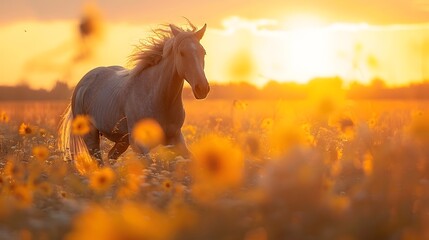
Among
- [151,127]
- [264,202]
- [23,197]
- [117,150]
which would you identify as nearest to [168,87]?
[151,127]

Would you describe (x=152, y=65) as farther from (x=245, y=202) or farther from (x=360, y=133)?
(x=245, y=202)

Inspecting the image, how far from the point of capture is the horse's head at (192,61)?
771 centimetres

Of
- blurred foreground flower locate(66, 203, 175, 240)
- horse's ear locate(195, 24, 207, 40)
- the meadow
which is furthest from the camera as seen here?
horse's ear locate(195, 24, 207, 40)

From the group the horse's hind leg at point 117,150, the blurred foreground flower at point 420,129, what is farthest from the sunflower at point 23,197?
the horse's hind leg at point 117,150

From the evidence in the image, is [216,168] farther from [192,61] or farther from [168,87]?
[168,87]

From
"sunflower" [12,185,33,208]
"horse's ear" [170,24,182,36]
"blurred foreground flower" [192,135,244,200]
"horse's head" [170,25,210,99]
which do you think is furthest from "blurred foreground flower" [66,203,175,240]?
"horse's ear" [170,24,182,36]

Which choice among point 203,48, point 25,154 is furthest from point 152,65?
point 25,154

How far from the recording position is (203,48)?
8.12m

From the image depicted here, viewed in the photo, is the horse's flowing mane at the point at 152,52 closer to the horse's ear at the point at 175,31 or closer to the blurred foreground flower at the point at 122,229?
the horse's ear at the point at 175,31

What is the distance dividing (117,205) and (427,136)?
7.08ft

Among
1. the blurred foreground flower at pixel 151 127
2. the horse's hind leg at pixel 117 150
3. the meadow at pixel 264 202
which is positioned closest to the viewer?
the meadow at pixel 264 202

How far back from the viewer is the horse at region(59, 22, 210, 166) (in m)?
8.05

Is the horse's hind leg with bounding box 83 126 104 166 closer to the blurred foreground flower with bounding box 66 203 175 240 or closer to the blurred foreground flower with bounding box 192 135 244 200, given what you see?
the blurred foreground flower with bounding box 192 135 244 200

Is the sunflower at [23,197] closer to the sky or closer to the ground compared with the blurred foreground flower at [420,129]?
closer to the ground
